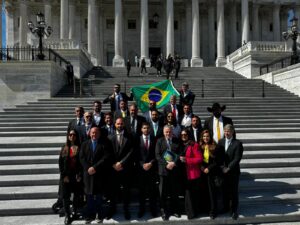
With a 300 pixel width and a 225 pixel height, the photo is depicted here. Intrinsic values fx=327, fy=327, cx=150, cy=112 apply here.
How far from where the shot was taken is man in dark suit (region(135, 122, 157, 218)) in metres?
7.05

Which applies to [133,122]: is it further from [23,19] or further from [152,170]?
[23,19]

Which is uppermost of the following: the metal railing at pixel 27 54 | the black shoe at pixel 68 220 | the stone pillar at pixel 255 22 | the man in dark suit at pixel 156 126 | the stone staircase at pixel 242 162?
the stone pillar at pixel 255 22

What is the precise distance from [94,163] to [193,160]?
2024 mm

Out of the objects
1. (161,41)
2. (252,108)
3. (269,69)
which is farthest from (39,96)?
(161,41)

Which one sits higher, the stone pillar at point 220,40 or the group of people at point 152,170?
the stone pillar at point 220,40

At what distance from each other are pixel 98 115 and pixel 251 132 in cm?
820

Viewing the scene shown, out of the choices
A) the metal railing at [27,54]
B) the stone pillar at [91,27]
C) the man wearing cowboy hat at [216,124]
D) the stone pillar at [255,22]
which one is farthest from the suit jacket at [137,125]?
the stone pillar at [255,22]

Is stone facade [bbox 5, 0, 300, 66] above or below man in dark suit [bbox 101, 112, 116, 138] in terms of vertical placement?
above

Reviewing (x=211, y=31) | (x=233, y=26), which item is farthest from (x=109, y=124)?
(x=233, y=26)

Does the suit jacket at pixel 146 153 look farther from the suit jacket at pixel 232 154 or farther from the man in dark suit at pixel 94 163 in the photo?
the suit jacket at pixel 232 154

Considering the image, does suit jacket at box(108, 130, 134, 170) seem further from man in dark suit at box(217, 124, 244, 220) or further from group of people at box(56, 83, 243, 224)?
man in dark suit at box(217, 124, 244, 220)

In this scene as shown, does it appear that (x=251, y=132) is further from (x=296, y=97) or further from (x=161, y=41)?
A: (x=161, y=41)

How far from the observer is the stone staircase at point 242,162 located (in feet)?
24.3

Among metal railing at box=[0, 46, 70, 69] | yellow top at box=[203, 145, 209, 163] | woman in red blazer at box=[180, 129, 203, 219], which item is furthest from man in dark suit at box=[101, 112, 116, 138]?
metal railing at box=[0, 46, 70, 69]
